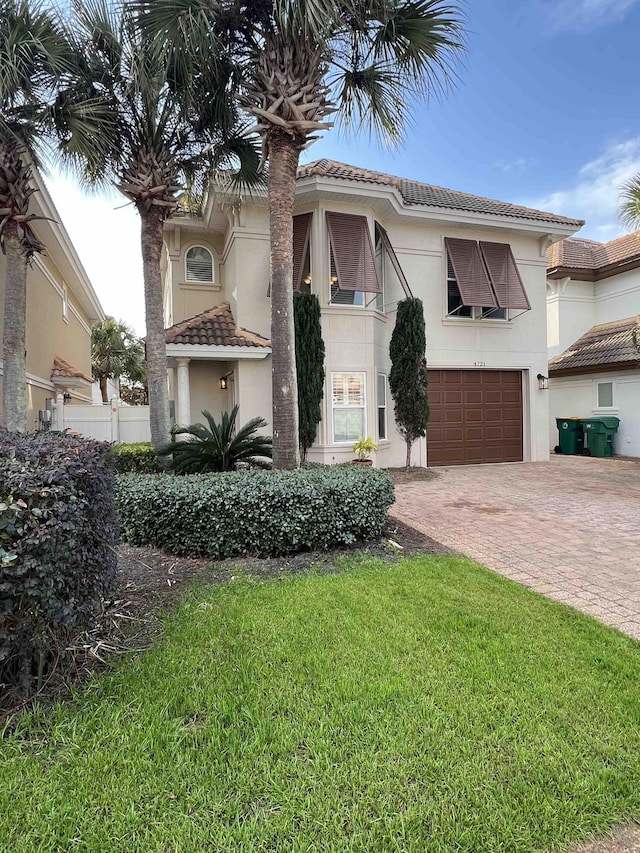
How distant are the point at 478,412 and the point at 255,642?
464 inches

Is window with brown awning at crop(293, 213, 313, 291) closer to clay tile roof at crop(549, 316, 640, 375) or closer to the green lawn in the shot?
the green lawn

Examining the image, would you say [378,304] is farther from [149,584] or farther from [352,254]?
[149,584]

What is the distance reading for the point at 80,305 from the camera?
A: 21.1 meters

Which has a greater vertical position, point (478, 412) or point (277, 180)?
point (277, 180)

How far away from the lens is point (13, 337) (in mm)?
7793

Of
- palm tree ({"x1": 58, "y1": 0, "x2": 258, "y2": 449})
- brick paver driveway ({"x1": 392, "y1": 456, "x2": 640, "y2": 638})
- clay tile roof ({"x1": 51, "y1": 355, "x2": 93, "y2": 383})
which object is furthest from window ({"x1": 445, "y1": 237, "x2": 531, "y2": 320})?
clay tile roof ({"x1": 51, "y1": 355, "x2": 93, "y2": 383})

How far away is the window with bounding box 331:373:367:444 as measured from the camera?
11.3 metres

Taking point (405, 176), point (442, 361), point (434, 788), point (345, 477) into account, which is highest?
point (405, 176)

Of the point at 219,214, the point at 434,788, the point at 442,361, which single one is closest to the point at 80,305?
the point at 219,214

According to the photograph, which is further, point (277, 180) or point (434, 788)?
point (277, 180)

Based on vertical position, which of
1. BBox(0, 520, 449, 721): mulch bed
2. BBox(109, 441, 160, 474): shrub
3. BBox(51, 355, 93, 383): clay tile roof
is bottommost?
BBox(0, 520, 449, 721): mulch bed

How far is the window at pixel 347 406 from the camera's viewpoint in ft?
37.2

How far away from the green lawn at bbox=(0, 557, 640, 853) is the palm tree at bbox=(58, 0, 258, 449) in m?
6.17

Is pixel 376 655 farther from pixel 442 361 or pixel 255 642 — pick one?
pixel 442 361
